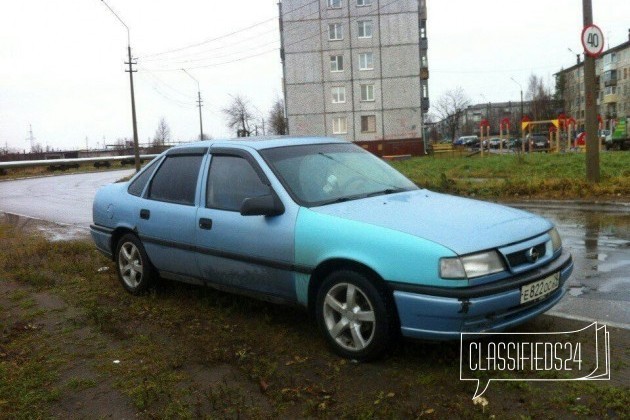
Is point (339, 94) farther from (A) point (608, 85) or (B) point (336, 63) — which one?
(A) point (608, 85)

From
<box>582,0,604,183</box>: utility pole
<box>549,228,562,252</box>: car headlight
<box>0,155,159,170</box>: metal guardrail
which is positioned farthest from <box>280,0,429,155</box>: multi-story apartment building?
<box>549,228,562,252</box>: car headlight

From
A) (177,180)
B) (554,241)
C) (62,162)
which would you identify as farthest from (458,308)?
(62,162)

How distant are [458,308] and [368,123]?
50.8 meters

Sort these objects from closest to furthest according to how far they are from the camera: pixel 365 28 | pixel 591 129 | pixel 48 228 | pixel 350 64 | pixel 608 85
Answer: pixel 48 228 → pixel 591 129 → pixel 365 28 → pixel 350 64 → pixel 608 85

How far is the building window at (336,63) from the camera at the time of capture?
54.1m

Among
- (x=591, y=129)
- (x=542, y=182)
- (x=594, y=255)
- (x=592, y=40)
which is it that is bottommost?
(x=594, y=255)

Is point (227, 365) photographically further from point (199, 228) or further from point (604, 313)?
point (604, 313)

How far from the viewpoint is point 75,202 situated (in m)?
19.1

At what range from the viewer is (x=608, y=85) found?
92.6 metres

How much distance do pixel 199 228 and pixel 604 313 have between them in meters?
3.41

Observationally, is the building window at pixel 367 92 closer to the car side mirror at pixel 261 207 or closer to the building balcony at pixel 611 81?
the car side mirror at pixel 261 207

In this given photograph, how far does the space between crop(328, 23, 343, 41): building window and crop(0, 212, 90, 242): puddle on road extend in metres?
42.4

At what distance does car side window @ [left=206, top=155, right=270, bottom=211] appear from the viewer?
496cm

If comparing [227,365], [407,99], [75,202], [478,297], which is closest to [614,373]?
[478,297]
